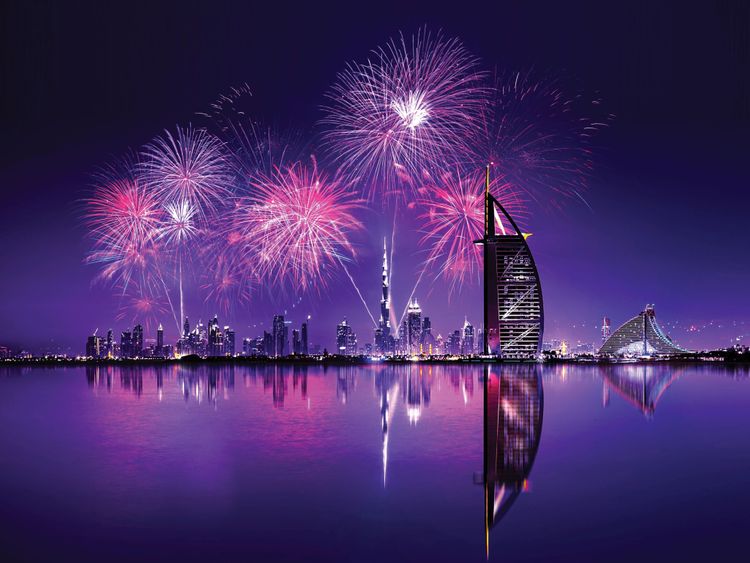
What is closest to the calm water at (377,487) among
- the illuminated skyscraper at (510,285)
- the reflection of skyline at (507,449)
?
the reflection of skyline at (507,449)

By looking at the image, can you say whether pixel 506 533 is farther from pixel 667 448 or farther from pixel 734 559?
pixel 667 448

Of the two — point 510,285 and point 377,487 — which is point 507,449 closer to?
point 377,487

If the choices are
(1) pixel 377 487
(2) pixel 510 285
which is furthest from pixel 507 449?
(2) pixel 510 285

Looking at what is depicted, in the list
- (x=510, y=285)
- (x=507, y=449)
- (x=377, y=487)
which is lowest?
(x=377, y=487)

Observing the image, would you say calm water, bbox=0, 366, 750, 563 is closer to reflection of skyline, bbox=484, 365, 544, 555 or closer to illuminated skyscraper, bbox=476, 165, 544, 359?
reflection of skyline, bbox=484, 365, 544, 555

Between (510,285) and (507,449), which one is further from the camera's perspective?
(510,285)

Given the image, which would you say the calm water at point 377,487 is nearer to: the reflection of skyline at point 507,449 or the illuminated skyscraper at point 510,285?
the reflection of skyline at point 507,449
